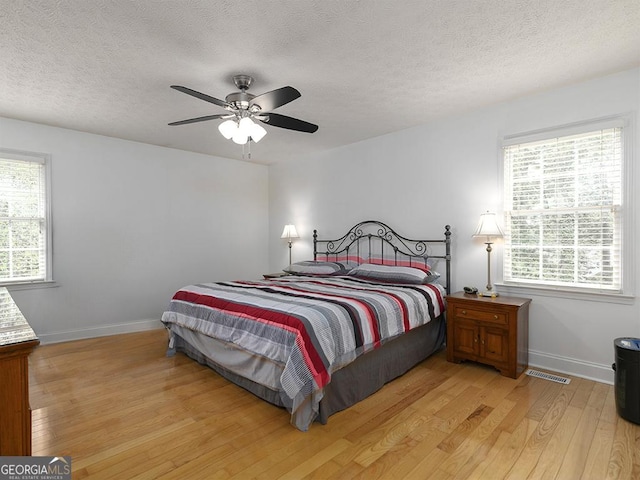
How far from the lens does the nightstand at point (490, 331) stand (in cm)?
305

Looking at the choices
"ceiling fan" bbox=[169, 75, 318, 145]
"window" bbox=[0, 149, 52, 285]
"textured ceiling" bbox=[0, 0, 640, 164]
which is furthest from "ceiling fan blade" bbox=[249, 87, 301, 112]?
"window" bbox=[0, 149, 52, 285]

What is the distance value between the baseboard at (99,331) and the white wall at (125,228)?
0.04 ft

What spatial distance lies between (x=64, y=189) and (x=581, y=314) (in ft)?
18.5

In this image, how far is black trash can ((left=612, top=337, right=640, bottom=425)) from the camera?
230cm

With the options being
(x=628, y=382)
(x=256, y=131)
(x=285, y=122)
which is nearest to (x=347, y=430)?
(x=628, y=382)

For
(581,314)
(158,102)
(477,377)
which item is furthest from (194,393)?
(581,314)

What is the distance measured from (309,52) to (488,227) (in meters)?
2.26

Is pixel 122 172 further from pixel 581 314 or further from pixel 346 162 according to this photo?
pixel 581 314

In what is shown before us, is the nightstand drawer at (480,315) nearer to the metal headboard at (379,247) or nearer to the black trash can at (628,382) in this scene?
the metal headboard at (379,247)

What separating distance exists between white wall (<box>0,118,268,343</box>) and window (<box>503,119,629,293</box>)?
13.5ft

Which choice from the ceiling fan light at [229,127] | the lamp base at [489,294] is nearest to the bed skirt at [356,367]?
the lamp base at [489,294]

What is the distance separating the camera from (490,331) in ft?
10.4

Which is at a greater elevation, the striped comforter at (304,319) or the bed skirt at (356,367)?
the striped comforter at (304,319)

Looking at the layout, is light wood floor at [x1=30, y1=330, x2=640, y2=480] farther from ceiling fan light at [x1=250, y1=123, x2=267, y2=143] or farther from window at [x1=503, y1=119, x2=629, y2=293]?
ceiling fan light at [x1=250, y1=123, x2=267, y2=143]
